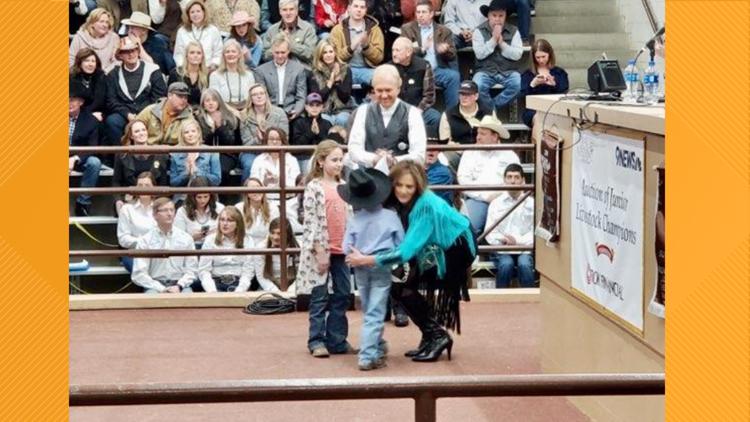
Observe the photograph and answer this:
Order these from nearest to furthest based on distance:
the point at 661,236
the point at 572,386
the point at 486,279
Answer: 1. the point at 572,386
2. the point at 661,236
3. the point at 486,279

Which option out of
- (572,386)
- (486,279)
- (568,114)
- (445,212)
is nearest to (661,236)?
(568,114)

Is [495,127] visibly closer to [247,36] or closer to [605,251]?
[247,36]

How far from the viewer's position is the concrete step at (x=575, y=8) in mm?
16219

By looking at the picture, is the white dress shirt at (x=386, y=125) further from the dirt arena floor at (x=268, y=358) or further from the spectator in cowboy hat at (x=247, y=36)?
the spectator in cowboy hat at (x=247, y=36)

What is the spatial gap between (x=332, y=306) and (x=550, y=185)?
1.66 metres

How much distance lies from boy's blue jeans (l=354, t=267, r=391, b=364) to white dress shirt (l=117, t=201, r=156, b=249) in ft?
10.4

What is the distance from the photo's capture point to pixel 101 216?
1270 centimetres

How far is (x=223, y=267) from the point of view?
1152 cm

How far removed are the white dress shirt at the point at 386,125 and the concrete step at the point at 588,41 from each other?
253 inches

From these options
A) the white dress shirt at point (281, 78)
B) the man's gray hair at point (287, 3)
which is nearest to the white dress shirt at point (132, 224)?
the white dress shirt at point (281, 78)

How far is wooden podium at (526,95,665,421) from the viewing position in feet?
22.7

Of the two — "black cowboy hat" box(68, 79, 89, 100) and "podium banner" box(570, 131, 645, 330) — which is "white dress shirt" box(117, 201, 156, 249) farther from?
"podium banner" box(570, 131, 645, 330)

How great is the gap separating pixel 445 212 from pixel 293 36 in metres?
5.53

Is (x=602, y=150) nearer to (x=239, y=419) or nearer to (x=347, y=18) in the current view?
(x=239, y=419)
